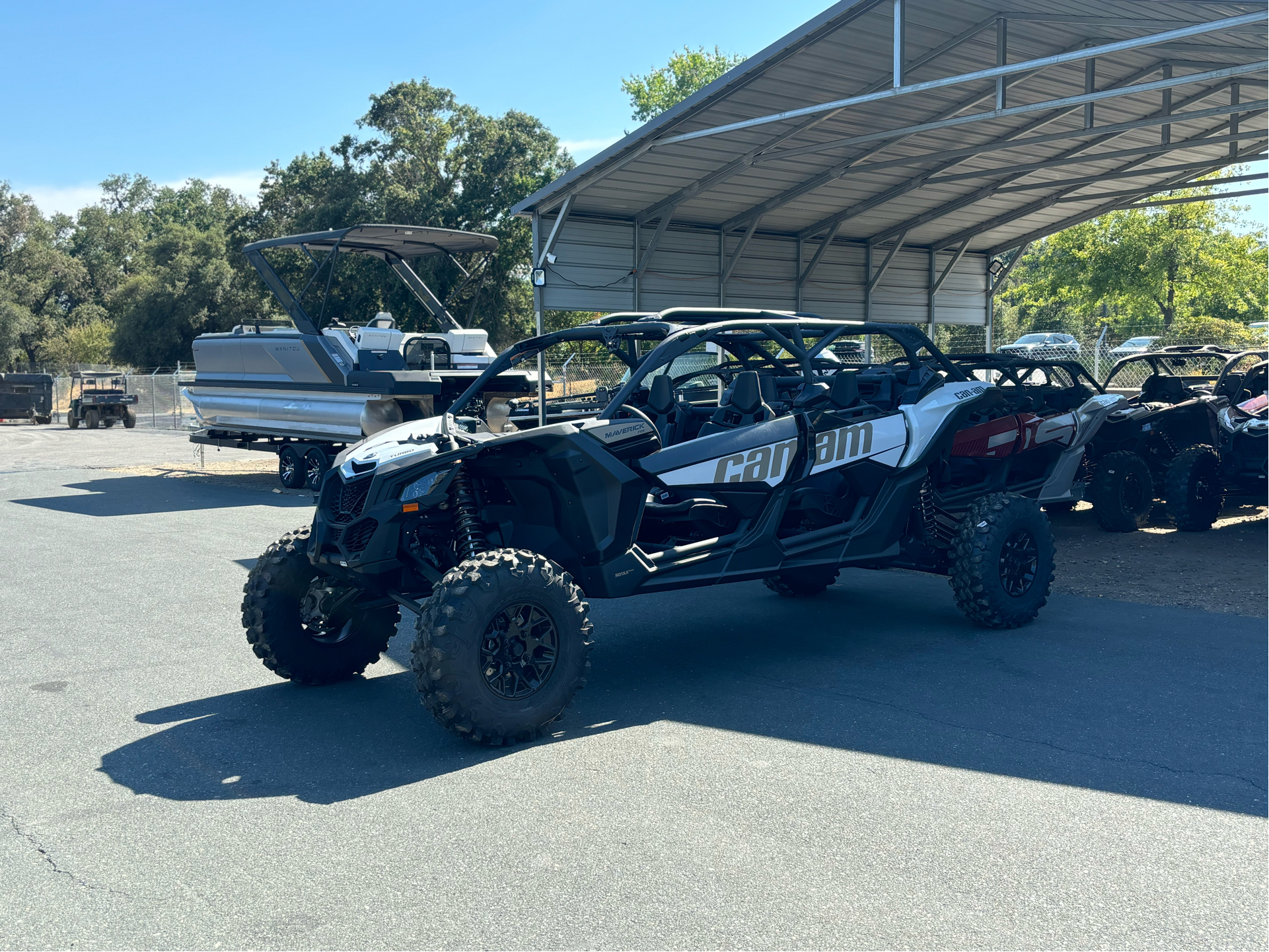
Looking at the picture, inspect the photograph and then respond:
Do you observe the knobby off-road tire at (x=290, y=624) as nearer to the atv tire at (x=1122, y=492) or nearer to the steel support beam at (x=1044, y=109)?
the atv tire at (x=1122, y=492)

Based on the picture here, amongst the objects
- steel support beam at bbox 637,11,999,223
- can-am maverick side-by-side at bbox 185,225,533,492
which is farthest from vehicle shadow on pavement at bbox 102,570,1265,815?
steel support beam at bbox 637,11,999,223

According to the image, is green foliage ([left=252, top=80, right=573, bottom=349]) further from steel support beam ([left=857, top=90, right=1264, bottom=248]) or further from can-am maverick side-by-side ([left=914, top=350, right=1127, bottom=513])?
can-am maverick side-by-side ([left=914, top=350, right=1127, bottom=513])

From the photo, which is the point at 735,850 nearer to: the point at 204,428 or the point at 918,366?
the point at 918,366

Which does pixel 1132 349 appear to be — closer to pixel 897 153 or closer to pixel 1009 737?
pixel 897 153

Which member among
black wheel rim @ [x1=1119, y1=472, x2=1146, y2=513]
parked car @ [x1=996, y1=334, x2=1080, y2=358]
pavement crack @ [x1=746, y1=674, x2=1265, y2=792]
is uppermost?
parked car @ [x1=996, y1=334, x2=1080, y2=358]

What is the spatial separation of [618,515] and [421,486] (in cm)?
100

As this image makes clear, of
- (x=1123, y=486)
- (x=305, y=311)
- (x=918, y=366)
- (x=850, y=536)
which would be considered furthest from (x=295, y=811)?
(x=305, y=311)

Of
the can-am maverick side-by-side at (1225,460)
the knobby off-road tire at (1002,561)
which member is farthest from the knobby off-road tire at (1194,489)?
the knobby off-road tire at (1002,561)

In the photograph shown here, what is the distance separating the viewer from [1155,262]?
113ft

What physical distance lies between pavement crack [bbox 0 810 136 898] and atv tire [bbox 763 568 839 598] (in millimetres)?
5376

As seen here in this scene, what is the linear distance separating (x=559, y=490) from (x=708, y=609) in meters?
2.75

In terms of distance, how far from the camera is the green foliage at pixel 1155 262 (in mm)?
33844

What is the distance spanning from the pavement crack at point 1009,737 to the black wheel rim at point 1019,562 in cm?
197

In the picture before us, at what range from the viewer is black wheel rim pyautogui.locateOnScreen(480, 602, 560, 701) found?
16.6 feet
